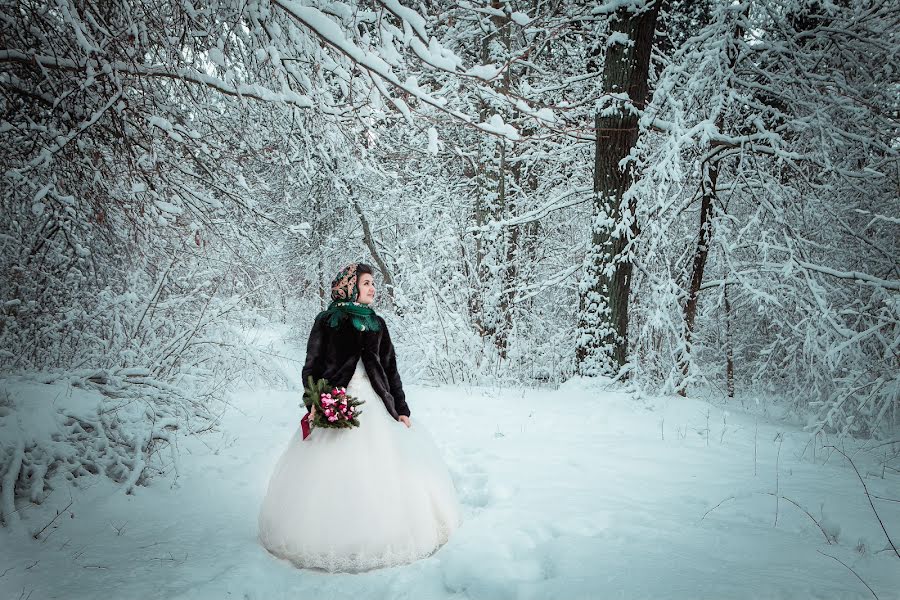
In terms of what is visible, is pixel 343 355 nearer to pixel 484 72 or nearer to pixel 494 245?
pixel 484 72

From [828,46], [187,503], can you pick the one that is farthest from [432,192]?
[187,503]

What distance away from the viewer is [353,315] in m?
3.15

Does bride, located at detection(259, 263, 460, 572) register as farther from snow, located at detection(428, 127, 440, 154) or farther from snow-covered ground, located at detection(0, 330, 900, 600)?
snow, located at detection(428, 127, 440, 154)

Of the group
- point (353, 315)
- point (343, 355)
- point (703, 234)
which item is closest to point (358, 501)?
point (343, 355)

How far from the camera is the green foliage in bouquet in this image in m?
2.80

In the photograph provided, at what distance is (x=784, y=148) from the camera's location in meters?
5.84

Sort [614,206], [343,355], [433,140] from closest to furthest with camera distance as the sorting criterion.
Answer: [433,140] → [343,355] → [614,206]

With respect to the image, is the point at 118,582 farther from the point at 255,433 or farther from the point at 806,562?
the point at 806,562

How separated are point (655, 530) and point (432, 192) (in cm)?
1025

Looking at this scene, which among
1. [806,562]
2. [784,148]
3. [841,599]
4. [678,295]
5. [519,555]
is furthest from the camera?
[678,295]

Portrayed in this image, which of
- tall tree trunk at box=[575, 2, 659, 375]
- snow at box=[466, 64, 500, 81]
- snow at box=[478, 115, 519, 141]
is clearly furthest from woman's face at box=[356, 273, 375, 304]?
tall tree trunk at box=[575, 2, 659, 375]

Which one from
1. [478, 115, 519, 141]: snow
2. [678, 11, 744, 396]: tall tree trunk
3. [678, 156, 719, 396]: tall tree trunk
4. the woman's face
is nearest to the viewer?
[478, 115, 519, 141]: snow

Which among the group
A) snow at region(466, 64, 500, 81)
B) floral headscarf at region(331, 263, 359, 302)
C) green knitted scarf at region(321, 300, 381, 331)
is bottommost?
green knitted scarf at region(321, 300, 381, 331)

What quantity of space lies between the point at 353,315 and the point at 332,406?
64 cm
